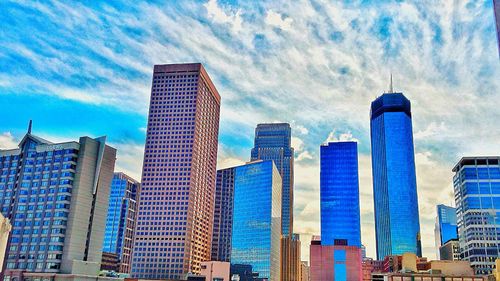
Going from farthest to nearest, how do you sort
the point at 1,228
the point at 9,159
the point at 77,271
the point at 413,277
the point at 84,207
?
the point at 9,159, the point at 84,207, the point at 77,271, the point at 413,277, the point at 1,228

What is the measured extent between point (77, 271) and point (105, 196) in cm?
2884

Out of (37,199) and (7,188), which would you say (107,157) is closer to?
(37,199)

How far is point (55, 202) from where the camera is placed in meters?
158

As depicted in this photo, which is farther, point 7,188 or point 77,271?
point 7,188

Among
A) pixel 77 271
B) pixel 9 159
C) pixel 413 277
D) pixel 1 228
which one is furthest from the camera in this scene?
pixel 9 159

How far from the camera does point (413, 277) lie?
409ft

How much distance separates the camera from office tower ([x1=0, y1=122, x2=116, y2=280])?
152 metres

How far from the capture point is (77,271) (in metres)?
147

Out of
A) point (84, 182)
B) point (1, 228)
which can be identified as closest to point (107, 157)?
point (84, 182)

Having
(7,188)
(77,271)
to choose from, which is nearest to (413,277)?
(77,271)

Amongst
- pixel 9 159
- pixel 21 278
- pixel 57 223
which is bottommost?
pixel 21 278

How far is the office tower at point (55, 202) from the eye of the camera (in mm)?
151750

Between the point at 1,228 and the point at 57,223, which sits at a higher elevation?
the point at 57,223

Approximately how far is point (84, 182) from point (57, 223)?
51.9ft
